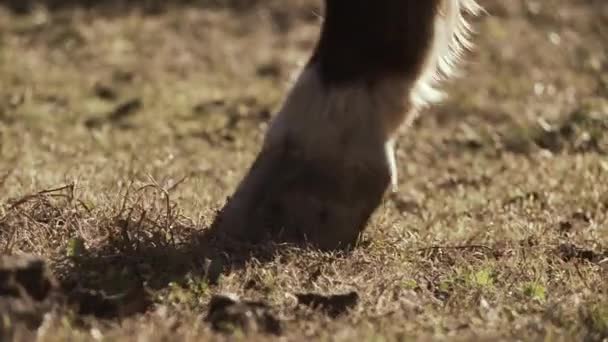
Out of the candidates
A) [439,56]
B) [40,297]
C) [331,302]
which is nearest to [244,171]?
[439,56]

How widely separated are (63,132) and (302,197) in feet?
8.41

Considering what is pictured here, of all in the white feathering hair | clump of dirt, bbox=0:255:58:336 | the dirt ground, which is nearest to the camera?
clump of dirt, bbox=0:255:58:336

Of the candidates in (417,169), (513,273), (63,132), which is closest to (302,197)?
(513,273)

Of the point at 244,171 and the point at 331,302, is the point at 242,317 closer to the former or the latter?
the point at 331,302

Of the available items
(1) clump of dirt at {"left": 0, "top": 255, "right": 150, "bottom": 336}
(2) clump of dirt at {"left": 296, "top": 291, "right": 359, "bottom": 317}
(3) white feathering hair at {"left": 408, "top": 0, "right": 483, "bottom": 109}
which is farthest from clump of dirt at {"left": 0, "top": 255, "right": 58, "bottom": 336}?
(3) white feathering hair at {"left": 408, "top": 0, "right": 483, "bottom": 109}

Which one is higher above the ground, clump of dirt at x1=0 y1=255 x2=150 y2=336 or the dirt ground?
clump of dirt at x1=0 y1=255 x2=150 y2=336

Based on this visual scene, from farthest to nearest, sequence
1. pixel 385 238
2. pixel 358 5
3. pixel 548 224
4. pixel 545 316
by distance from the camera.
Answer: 1. pixel 548 224
2. pixel 385 238
3. pixel 358 5
4. pixel 545 316

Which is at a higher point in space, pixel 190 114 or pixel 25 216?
pixel 25 216

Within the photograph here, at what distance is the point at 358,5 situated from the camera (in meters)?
3.54

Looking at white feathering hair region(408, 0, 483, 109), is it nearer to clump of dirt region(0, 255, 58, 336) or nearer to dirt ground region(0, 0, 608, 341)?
dirt ground region(0, 0, 608, 341)

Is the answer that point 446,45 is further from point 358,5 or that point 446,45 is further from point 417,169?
point 417,169

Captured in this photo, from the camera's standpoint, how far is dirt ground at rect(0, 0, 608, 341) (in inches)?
120

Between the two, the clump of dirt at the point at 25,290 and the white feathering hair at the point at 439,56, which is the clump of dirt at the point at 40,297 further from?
the white feathering hair at the point at 439,56

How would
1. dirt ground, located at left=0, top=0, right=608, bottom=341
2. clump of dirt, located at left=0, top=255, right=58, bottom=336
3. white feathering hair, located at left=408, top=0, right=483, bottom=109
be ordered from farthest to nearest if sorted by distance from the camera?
white feathering hair, located at left=408, top=0, right=483, bottom=109 < dirt ground, located at left=0, top=0, right=608, bottom=341 < clump of dirt, located at left=0, top=255, right=58, bottom=336
